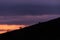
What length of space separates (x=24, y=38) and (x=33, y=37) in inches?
25.4

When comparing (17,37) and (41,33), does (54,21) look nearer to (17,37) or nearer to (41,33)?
(41,33)

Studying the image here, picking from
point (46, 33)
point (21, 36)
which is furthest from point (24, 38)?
point (46, 33)

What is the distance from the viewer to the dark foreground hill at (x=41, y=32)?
824 inches

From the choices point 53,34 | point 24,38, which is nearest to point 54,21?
point 53,34

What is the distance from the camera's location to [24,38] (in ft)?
70.1

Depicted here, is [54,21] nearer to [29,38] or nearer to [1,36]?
[29,38]

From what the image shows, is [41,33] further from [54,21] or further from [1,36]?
[1,36]

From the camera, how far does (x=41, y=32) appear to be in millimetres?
21062

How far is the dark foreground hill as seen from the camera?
2092 centimetres

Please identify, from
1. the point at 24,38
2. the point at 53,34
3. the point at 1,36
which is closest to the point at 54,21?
the point at 53,34

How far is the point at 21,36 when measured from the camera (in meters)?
21.5

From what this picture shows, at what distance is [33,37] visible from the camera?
69.7 ft

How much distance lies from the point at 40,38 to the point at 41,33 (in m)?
0.36

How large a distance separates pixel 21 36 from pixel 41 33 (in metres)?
1.48
